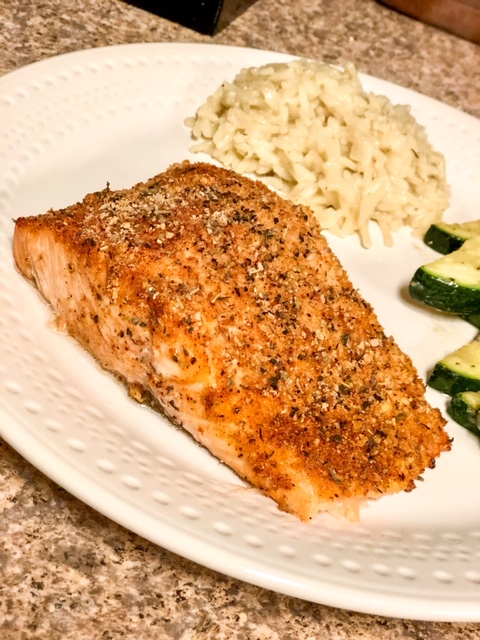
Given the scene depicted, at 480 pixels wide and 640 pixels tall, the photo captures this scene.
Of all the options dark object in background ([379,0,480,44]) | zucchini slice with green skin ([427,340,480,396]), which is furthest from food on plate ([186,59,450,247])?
dark object in background ([379,0,480,44])

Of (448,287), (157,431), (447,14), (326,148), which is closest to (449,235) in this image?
(448,287)

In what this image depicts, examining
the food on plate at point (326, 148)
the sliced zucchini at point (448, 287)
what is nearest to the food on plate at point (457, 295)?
the sliced zucchini at point (448, 287)

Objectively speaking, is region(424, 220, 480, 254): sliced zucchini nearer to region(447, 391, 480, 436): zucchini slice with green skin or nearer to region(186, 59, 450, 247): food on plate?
region(186, 59, 450, 247): food on plate

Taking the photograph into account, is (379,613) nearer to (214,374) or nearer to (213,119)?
(214,374)

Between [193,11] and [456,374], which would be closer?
[456,374]

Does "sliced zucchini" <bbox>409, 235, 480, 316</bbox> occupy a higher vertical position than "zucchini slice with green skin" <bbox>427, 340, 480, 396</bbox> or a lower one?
higher

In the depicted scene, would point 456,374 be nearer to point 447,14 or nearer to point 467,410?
point 467,410

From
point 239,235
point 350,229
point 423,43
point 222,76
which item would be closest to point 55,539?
point 239,235
